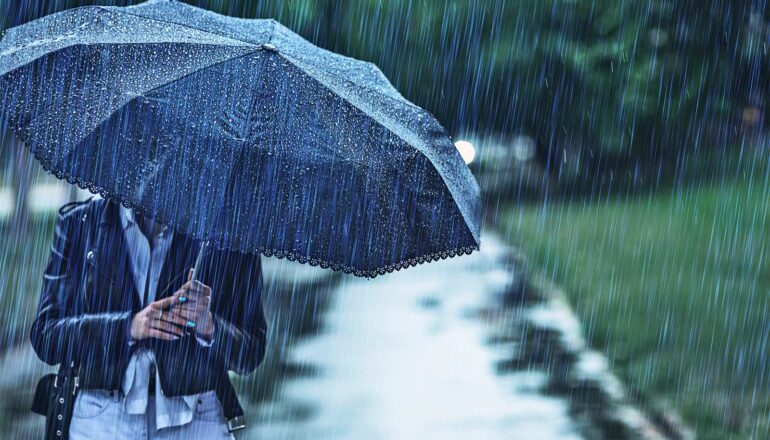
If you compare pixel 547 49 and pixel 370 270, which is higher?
pixel 547 49

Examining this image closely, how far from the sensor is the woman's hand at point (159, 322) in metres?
3.47

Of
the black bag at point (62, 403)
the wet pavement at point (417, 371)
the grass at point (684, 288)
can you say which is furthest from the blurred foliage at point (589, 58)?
the black bag at point (62, 403)

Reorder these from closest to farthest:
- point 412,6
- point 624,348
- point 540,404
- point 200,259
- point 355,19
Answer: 1. point 200,259
2. point 540,404
3. point 624,348
4. point 355,19
5. point 412,6

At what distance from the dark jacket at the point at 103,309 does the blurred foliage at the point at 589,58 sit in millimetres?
8935

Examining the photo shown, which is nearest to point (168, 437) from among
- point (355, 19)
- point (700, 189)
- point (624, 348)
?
point (624, 348)

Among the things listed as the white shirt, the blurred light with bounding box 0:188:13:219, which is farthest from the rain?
the blurred light with bounding box 0:188:13:219

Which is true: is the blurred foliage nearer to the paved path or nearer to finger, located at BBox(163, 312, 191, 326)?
the paved path

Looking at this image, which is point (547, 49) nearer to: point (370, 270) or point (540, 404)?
point (540, 404)

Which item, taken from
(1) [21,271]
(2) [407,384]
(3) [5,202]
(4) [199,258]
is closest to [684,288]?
(2) [407,384]

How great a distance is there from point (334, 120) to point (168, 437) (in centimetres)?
110

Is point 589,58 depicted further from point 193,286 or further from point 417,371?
point 193,286

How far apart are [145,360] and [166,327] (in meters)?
0.17

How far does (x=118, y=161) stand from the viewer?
3.41 m

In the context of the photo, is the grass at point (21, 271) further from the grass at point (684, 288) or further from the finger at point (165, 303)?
the finger at point (165, 303)
